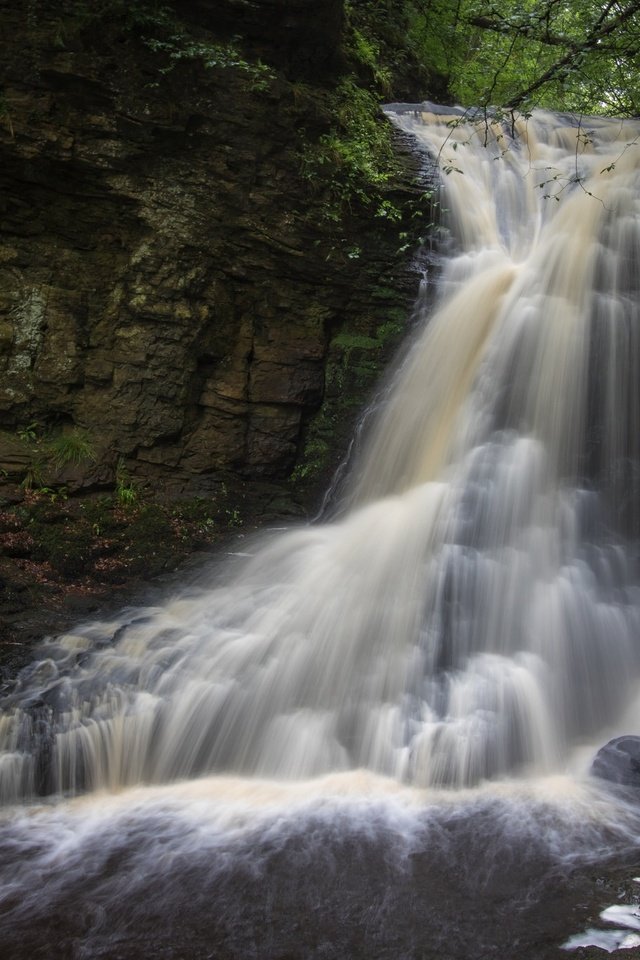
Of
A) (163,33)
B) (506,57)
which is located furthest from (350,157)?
(163,33)

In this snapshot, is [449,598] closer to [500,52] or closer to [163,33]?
[163,33]

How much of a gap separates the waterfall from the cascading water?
0.02m

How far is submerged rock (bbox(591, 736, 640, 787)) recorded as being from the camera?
Answer: 176 inches

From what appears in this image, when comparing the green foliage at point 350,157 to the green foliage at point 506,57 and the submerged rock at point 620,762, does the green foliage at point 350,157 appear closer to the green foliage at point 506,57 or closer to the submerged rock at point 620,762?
the green foliage at point 506,57

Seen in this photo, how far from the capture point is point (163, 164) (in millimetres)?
8156

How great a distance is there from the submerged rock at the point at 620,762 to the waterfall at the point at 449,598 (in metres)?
0.29

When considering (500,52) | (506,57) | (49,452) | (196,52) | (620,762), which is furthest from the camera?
(500,52)

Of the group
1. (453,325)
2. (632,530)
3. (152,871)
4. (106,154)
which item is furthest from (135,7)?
(152,871)

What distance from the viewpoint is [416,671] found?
5383 millimetres

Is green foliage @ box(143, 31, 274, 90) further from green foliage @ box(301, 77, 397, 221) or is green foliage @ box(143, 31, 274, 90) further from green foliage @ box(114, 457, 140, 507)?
green foliage @ box(114, 457, 140, 507)

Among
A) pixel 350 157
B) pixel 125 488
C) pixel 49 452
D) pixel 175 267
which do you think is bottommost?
pixel 125 488

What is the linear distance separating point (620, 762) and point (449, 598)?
1.80 m

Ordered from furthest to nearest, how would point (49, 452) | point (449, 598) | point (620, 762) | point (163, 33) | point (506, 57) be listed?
1. point (506, 57)
2. point (49, 452)
3. point (163, 33)
4. point (449, 598)
5. point (620, 762)

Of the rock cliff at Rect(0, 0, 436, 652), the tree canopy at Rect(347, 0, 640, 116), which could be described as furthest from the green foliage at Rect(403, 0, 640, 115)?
the rock cliff at Rect(0, 0, 436, 652)
